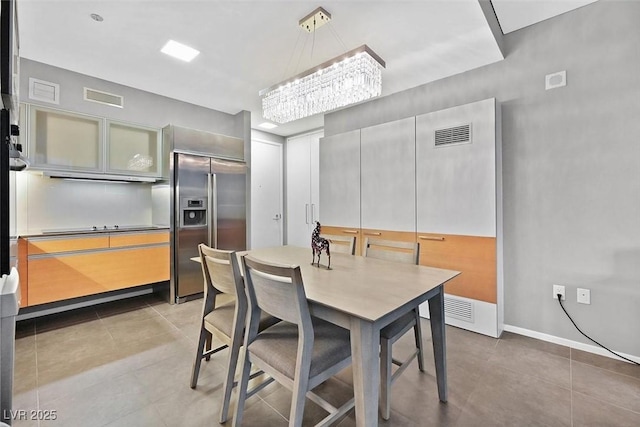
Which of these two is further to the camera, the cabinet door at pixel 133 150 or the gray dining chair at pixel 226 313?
the cabinet door at pixel 133 150

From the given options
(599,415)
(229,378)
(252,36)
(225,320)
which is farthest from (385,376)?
(252,36)

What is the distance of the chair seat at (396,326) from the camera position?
62.3 inches

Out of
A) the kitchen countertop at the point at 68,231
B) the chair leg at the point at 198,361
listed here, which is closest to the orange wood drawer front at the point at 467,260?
the chair leg at the point at 198,361

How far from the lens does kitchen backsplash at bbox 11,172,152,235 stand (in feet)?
9.70

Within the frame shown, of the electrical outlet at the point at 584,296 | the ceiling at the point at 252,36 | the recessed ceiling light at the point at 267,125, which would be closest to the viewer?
the ceiling at the point at 252,36

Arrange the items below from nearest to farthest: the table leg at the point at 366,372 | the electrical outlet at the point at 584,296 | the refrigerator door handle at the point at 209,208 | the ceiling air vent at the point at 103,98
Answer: the table leg at the point at 366,372
the electrical outlet at the point at 584,296
the ceiling air vent at the point at 103,98
the refrigerator door handle at the point at 209,208

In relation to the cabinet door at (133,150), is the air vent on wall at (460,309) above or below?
below

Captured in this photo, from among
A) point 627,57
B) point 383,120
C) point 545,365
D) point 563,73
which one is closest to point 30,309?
point 383,120

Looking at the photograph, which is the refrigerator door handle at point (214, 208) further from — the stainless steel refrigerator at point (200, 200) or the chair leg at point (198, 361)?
the chair leg at point (198, 361)

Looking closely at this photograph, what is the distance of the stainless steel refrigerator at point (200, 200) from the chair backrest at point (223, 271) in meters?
1.92

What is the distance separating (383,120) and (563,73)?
182cm

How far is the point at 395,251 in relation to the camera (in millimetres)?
2250

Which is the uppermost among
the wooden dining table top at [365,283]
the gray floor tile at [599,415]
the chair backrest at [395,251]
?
the chair backrest at [395,251]

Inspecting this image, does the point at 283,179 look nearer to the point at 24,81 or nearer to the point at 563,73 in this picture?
the point at 24,81
